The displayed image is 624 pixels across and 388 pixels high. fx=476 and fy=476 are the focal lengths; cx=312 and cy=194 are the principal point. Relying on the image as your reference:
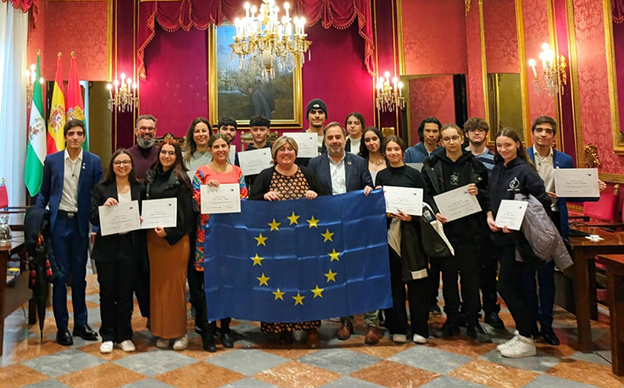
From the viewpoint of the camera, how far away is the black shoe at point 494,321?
3648mm

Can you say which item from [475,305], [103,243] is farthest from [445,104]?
[103,243]

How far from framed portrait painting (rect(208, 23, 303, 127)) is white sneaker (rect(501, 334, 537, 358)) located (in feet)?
17.2

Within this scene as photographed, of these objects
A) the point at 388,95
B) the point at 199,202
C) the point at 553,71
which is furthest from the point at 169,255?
the point at 388,95

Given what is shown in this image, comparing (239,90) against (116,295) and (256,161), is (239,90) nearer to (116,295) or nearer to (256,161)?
(256,161)

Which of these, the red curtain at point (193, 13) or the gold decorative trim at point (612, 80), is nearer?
the gold decorative trim at point (612, 80)

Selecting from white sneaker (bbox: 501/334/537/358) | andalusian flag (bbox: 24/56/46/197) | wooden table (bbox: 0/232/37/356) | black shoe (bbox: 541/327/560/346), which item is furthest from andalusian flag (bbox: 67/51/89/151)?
black shoe (bbox: 541/327/560/346)

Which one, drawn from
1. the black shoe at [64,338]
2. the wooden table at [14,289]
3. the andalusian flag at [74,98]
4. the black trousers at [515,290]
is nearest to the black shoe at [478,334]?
the black trousers at [515,290]

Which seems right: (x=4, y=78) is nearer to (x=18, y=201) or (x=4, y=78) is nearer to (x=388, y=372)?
(x=18, y=201)

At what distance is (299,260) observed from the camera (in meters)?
3.29

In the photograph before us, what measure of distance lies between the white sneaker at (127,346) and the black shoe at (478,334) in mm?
2361

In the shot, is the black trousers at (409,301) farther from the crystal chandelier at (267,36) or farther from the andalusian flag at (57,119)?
the andalusian flag at (57,119)

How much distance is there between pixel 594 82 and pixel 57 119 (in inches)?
264

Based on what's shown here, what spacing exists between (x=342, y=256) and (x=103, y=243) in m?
1.63

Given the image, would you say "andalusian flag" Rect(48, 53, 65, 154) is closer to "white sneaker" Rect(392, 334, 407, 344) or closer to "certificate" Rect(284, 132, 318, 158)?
"certificate" Rect(284, 132, 318, 158)
